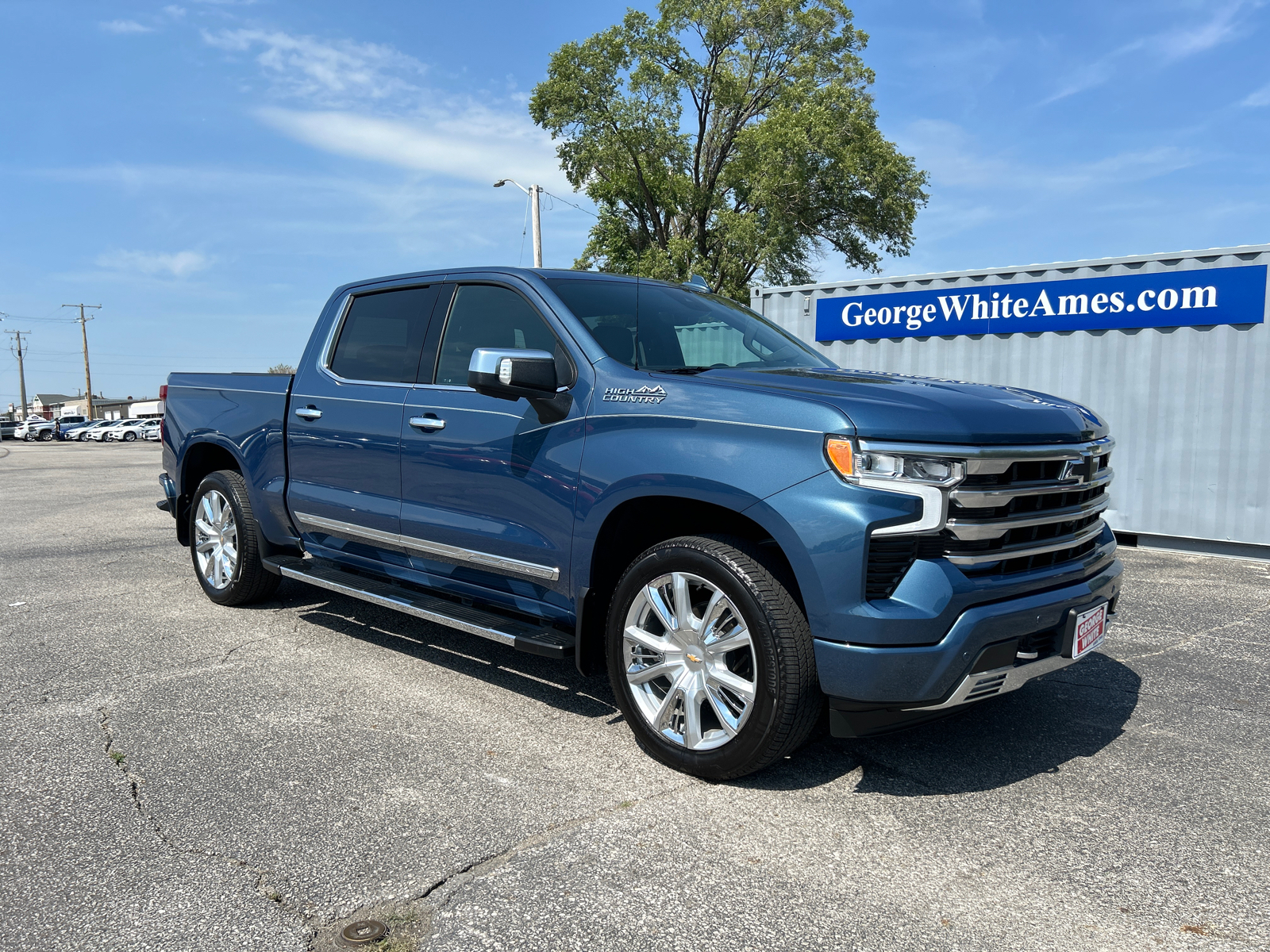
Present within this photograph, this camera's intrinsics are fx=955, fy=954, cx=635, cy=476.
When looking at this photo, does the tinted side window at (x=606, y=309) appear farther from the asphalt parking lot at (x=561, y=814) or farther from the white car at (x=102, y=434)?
the white car at (x=102, y=434)

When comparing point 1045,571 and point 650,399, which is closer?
point 1045,571

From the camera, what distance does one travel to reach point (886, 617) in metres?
2.98

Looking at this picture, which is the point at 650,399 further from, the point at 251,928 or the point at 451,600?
the point at 251,928

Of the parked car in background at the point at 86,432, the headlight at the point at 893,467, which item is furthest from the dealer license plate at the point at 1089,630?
the parked car in background at the point at 86,432

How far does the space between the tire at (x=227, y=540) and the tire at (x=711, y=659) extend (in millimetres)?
3068

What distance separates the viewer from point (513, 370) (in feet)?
12.2

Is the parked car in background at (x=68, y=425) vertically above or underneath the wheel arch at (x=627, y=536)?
underneath

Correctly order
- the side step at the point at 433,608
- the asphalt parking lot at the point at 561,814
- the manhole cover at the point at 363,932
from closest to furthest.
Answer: the manhole cover at the point at 363,932
the asphalt parking lot at the point at 561,814
the side step at the point at 433,608

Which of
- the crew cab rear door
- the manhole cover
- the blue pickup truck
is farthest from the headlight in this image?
the crew cab rear door

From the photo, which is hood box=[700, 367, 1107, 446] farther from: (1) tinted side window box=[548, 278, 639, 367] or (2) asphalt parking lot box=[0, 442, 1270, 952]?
(2) asphalt parking lot box=[0, 442, 1270, 952]

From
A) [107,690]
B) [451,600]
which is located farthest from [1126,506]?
[107,690]

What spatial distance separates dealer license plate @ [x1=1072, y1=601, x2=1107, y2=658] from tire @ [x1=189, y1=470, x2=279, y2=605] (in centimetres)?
454

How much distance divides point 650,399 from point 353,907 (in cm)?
197

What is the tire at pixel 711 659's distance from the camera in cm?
318
